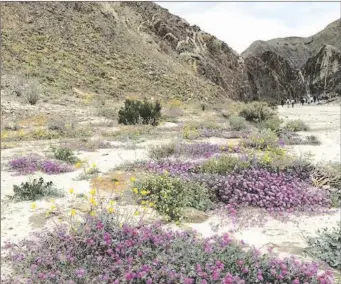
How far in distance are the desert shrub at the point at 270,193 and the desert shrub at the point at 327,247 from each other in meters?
1.31

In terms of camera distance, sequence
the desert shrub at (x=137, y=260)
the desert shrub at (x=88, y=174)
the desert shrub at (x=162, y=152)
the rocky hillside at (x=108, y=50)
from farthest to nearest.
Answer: the rocky hillside at (x=108, y=50) < the desert shrub at (x=162, y=152) < the desert shrub at (x=88, y=174) < the desert shrub at (x=137, y=260)

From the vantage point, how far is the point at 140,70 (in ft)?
131

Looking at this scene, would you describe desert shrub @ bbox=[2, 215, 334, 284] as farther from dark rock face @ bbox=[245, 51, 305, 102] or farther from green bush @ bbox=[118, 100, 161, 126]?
dark rock face @ bbox=[245, 51, 305, 102]

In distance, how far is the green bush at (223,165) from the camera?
28.2 ft

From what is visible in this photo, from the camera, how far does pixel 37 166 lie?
31.3ft

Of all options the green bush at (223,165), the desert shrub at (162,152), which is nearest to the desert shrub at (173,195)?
the green bush at (223,165)

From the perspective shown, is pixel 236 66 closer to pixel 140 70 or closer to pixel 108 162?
pixel 140 70

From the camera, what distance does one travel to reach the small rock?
21.2ft

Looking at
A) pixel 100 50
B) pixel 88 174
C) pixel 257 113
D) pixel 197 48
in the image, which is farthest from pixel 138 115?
pixel 197 48

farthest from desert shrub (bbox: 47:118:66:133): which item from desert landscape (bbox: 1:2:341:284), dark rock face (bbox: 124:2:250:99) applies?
dark rock face (bbox: 124:2:250:99)

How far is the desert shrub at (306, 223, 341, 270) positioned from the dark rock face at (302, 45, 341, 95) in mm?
165658

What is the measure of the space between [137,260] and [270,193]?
357 cm

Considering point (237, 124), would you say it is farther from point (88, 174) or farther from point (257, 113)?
point (88, 174)

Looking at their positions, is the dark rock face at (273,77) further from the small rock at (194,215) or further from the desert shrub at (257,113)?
the small rock at (194,215)
